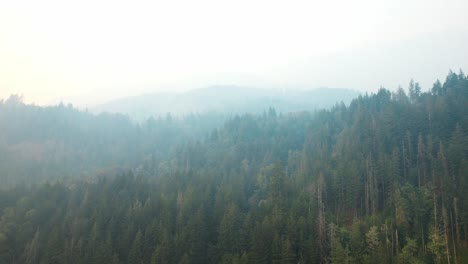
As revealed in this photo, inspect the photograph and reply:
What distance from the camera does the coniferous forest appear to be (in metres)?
80.2

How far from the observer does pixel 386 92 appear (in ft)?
557

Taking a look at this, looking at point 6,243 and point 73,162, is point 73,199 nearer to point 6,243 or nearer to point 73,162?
point 6,243

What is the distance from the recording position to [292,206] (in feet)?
308

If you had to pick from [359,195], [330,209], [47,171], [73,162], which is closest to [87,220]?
[330,209]

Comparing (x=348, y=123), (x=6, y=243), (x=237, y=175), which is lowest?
(x=6, y=243)

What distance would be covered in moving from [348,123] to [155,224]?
92.0 meters

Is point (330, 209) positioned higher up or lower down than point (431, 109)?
lower down

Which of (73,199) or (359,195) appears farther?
(73,199)

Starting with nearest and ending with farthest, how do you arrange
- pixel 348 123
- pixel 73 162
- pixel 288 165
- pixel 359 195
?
pixel 359 195 → pixel 288 165 → pixel 348 123 → pixel 73 162

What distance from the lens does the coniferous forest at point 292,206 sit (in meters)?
80.2

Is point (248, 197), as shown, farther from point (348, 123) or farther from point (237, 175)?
point (348, 123)

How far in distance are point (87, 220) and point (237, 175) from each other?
47.1 meters

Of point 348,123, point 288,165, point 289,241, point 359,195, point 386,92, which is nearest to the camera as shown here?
point 289,241

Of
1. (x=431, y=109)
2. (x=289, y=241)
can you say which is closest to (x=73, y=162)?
(x=289, y=241)
